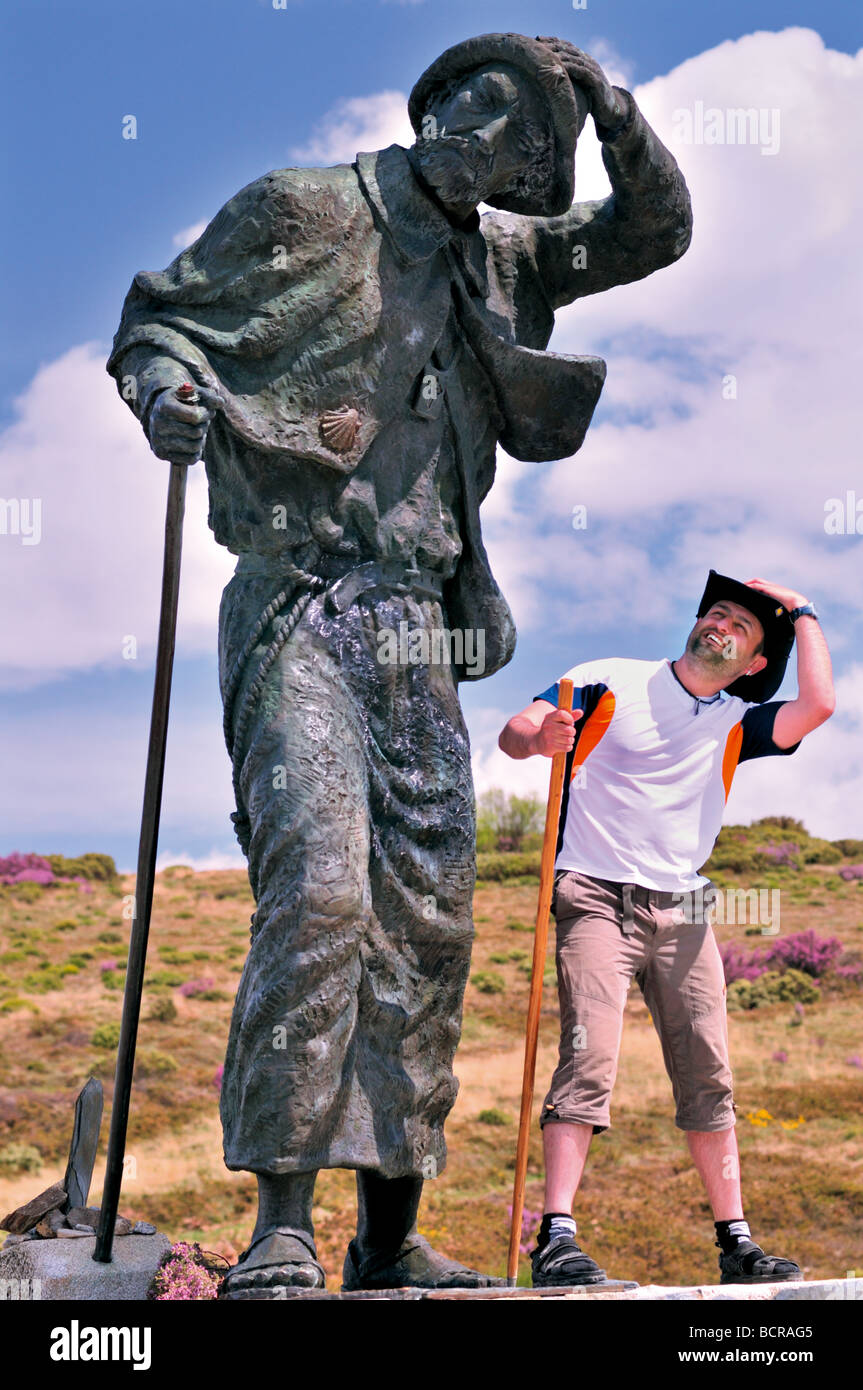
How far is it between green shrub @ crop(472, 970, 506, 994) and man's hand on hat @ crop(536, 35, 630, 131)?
47.7ft

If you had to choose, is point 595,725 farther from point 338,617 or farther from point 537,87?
point 537,87

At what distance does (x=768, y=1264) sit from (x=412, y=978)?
1.38 metres

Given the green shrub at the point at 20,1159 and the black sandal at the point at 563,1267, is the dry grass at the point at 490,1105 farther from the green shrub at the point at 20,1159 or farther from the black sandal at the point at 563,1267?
the black sandal at the point at 563,1267

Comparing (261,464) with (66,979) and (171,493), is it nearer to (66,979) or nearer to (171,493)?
(171,493)

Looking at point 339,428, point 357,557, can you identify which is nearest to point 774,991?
point 357,557

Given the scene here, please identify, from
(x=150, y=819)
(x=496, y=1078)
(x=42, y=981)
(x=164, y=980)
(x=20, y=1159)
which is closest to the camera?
(x=150, y=819)

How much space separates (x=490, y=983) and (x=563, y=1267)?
561 inches

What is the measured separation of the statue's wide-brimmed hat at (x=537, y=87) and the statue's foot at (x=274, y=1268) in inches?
119

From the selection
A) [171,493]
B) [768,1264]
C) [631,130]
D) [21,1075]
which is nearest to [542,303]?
[631,130]

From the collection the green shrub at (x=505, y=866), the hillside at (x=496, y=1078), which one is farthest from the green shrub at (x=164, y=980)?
the green shrub at (x=505, y=866)

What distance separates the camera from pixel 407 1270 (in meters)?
4.48

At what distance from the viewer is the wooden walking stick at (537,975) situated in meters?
4.49

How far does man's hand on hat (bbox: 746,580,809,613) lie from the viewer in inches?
201

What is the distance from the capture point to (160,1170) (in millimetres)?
15617
